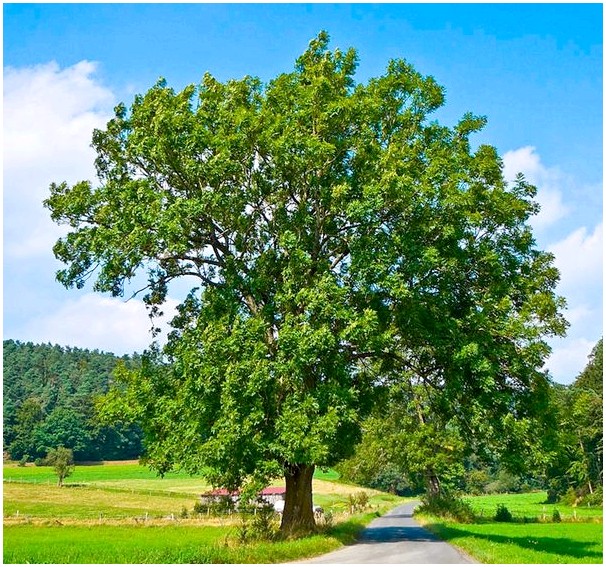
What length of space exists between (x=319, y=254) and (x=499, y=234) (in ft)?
26.1

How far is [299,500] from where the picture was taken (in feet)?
90.1

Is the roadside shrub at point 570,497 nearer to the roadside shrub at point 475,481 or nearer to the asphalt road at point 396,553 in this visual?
the roadside shrub at point 475,481

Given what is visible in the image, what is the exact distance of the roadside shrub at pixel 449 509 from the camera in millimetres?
50369

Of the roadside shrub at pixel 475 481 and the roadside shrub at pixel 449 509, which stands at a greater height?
the roadside shrub at pixel 449 509

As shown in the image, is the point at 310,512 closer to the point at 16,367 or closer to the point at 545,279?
the point at 545,279

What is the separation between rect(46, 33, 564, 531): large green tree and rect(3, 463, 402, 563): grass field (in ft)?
9.72

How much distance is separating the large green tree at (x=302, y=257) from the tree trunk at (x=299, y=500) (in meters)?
0.08

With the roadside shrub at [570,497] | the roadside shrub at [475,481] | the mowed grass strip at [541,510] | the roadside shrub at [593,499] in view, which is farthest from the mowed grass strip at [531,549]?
the roadside shrub at [475,481]

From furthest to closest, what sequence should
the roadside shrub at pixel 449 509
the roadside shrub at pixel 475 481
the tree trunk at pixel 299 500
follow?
the roadside shrub at pixel 475 481 → the roadside shrub at pixel 449 509 → the tree trunk at pixel 299 500

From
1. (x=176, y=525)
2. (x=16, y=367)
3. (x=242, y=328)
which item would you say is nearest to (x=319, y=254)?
(x=242, y=328)

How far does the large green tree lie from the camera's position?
2358cm

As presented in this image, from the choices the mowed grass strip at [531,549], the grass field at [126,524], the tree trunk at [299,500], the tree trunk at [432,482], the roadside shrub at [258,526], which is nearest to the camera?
the grass field at [126,524]

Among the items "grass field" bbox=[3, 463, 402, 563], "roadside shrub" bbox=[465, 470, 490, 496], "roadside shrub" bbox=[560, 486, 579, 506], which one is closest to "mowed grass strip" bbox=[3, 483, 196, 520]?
"grass field" bbox=[3, 463, 402, 563]

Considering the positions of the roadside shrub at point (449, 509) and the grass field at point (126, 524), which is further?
the roadside shrub at point (449, 509)
